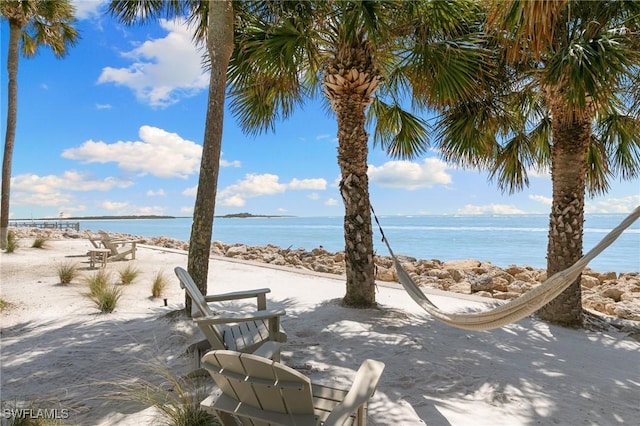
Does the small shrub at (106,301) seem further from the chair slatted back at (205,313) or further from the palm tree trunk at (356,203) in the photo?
the palm tree trunk at (356,203)

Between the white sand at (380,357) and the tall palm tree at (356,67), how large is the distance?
1311mm

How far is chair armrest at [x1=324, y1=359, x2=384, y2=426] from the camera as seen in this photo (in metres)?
1.55

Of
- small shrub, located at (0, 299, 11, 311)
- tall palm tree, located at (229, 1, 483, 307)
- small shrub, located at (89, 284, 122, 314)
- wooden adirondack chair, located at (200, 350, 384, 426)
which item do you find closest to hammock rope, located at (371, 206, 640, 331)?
wooden adirondack chair, located at (200, 350, 384, 426)

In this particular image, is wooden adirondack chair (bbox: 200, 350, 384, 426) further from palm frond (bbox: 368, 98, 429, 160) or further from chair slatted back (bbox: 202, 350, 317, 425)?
palm frond (bbox: 368, 98, 429, 160)

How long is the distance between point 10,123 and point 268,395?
1365 centimetres

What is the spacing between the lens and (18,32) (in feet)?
36.7

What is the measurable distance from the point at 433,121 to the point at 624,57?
2461 millimetres

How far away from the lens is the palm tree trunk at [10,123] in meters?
11.1

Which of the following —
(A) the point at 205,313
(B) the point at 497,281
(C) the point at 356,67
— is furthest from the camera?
(B) the point at 497,281

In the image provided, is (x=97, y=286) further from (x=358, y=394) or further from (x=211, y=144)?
(x=358, y=394)

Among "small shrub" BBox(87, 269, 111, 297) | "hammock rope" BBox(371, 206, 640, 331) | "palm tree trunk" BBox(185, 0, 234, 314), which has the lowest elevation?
"small shrub" BBox(87, 269, 111, 297)

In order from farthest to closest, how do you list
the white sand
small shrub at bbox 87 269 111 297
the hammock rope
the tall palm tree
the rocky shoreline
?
the rocky shoreline < small shrub at bbox 87 269 111 297 < the tall palm tree < the white sand < the hammock rope

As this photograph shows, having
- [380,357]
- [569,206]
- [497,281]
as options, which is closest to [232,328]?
[380,357]

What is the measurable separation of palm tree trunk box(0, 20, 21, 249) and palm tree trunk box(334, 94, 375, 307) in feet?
35.5
